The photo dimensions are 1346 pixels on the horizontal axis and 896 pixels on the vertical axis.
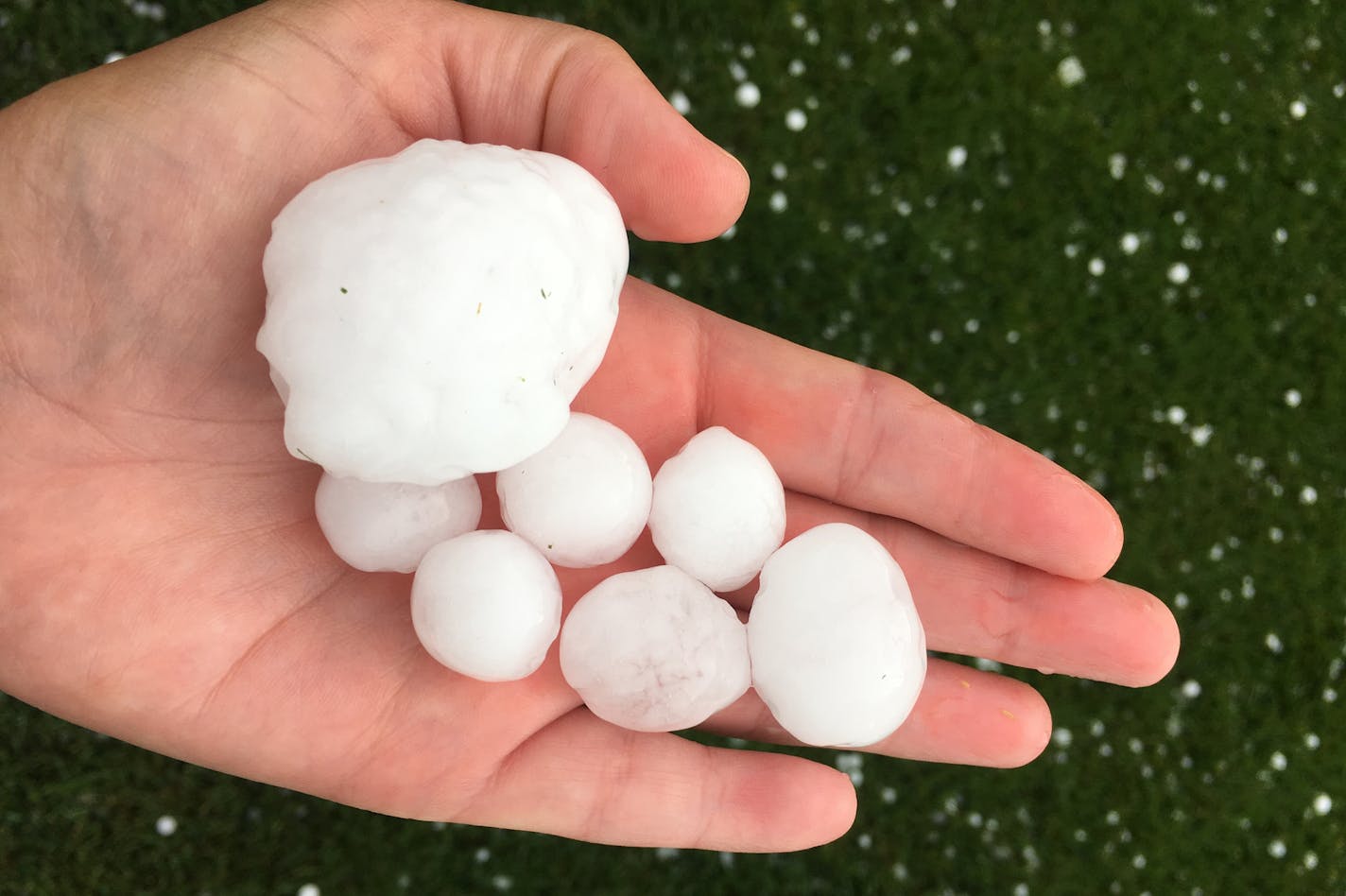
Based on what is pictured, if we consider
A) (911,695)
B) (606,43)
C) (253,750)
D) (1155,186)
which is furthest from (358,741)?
(1155,186)

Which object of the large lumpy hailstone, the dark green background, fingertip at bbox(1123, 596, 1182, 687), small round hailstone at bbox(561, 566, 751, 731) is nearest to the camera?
the large lumpy hailstone

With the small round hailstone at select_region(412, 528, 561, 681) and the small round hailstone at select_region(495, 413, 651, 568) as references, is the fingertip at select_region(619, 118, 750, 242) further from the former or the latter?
the small round hailstone at select_region(412, 528, 561, 681)

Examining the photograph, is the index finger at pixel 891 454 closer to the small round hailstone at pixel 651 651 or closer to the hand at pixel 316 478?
the hand at pixel 316 478

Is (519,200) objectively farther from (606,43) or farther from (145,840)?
(145,840)

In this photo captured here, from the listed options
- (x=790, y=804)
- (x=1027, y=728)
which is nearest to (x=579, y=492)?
(x=790, y=804)

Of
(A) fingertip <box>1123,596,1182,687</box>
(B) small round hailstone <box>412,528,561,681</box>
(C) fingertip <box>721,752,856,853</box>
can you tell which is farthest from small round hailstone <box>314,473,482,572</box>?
(A) fingertip <box>1123,596,1182,687</box>

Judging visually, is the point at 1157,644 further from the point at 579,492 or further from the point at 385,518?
the point at 385,518

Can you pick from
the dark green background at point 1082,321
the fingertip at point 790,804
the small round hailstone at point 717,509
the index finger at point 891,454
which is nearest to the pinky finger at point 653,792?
the fingertip at point 790,804

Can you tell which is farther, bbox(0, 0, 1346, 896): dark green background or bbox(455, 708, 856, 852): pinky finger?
bbox(0, 0, 1346, 896): dark green background
